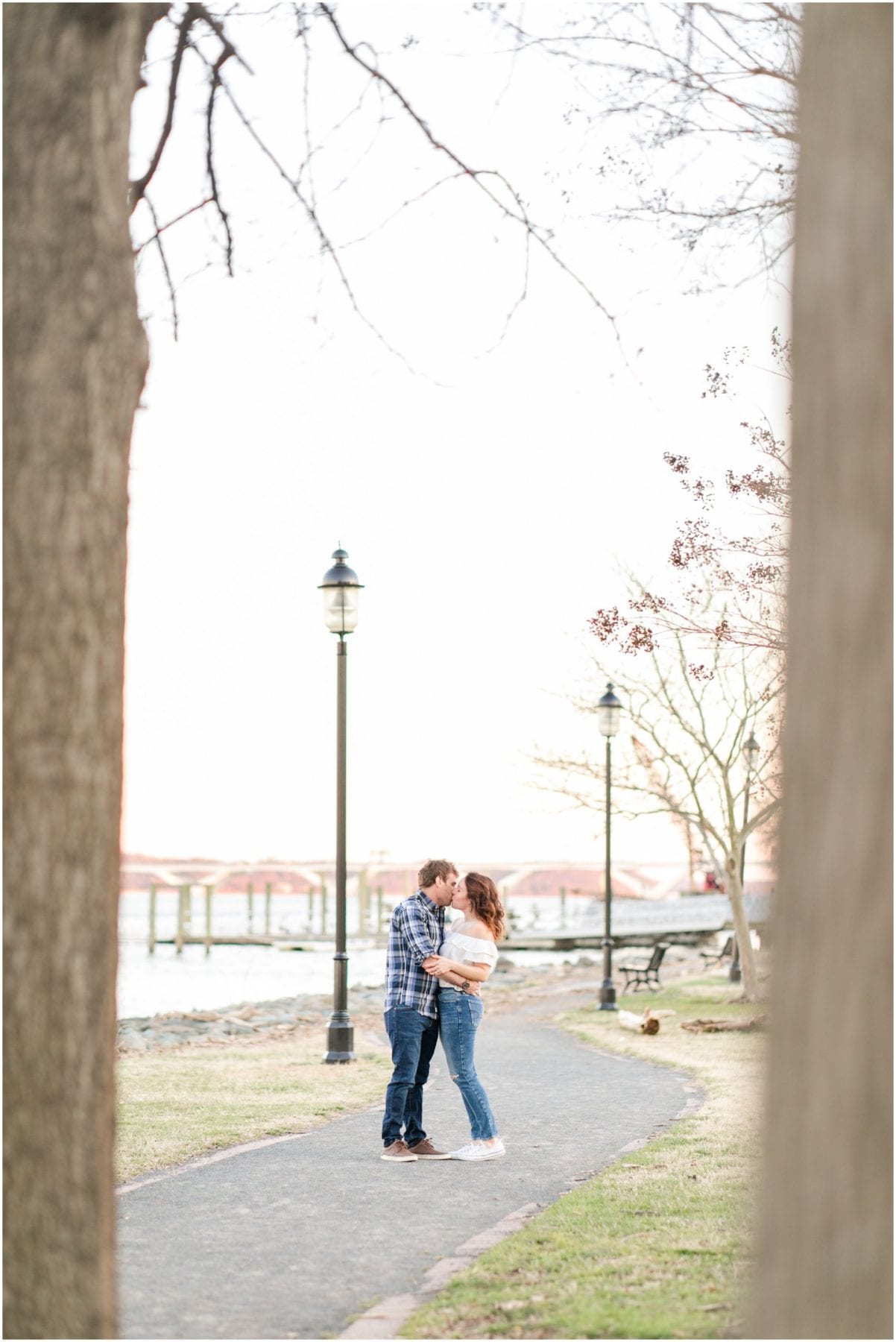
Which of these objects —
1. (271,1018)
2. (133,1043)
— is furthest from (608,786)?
(133,1043)

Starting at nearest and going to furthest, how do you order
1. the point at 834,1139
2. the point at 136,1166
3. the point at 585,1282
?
the point at 834,1139 → the point at 585,1282 → the point at 136,1166

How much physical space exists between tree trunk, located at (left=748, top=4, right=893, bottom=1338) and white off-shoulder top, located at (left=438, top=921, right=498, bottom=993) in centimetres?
588

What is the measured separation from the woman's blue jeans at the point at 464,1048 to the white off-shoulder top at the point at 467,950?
0.32 feet

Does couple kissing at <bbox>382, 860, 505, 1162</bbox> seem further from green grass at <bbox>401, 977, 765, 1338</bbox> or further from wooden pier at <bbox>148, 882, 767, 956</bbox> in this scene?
wooden pier at <bbox>148, 882, 767, 956</bbox>

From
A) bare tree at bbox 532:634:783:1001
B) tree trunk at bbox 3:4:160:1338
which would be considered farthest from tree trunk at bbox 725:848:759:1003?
tree trunk at bbox 3:4:160:1338

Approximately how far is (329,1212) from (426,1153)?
1.84m

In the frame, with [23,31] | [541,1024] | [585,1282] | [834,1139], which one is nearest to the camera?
[834,1139]

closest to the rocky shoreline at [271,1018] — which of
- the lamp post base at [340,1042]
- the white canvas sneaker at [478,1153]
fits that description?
the lamp post base at [340,1042]

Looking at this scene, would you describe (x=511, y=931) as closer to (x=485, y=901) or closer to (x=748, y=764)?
(x=748, y=764)

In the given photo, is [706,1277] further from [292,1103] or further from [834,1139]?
[292,1103]

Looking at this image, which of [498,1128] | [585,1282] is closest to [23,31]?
[585,1282]

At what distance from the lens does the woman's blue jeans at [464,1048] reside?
8.93m

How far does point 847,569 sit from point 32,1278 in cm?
270

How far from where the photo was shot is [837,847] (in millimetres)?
2902
